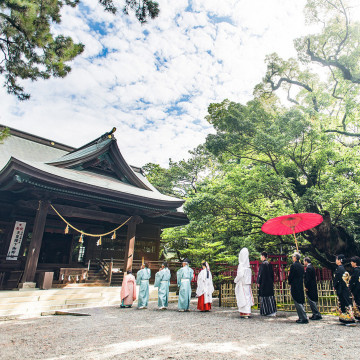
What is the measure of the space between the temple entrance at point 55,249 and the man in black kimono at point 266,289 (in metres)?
9.99

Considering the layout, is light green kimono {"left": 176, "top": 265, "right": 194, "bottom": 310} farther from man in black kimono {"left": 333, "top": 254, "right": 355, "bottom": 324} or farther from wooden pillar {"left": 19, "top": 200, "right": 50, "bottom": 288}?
wooden pillar {"left": 19, "top": 200, "right": 50, "bottom": 288}

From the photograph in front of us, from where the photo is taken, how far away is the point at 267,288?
23.3ft

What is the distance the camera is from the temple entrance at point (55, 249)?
12.9 metres

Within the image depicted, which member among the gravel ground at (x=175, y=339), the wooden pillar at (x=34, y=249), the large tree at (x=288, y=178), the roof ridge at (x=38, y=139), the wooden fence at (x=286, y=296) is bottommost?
the gravel ground at (x=175, y=339)

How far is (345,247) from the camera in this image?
1118 cm

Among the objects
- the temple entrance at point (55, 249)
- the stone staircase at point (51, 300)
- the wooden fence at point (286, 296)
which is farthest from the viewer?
the temple entrance at point (55, 249)

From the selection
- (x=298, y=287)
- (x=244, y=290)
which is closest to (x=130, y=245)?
(x=244, y=290)

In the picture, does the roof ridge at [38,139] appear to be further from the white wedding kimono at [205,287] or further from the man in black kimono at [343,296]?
the man in black kimono at [343,296]

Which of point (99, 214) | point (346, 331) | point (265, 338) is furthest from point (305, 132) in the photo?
point (99, 214)

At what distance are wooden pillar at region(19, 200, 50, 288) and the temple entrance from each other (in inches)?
166

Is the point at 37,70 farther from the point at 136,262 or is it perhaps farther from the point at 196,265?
the point at 196,265

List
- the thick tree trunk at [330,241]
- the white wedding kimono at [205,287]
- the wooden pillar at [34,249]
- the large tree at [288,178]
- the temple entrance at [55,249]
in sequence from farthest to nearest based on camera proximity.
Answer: the temple entrance at [55,249] → the thick tree trunk at [330,241] → the large tree at [288,178] → the wooden pillar at [34,249] → the white wedding kimono at [205,287]

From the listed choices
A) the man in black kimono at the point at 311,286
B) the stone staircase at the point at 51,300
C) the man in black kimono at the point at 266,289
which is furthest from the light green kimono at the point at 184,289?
the man in black kimono at the point at 311,286

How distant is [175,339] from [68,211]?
764 centimetres
